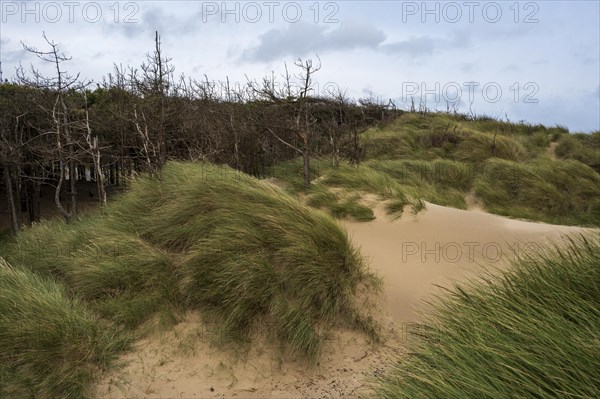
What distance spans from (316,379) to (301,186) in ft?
15.6

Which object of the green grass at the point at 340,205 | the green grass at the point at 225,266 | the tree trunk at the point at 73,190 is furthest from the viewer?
the tree trunk at the point at 73,190

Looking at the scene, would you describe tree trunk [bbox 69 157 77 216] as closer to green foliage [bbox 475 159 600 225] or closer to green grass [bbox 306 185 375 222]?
green grass [bbox 306 185 375 222]

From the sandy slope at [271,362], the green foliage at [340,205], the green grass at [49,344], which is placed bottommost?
the sandy slope at [271,362]

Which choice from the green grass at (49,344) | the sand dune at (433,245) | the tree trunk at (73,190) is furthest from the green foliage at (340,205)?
the tree trunk at (73,190)

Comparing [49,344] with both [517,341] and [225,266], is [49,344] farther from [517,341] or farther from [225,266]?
[517,341]

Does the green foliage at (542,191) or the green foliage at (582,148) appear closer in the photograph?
the green foliage at (542,191)

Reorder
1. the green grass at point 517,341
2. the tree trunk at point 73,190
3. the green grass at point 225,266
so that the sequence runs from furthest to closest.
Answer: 1. the tree trunk at point 73,190
2. the green grass at point 225,266
3. the green grass at point 517,341

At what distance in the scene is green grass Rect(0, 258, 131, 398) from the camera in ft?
11.9

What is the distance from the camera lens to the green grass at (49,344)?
3.63 m

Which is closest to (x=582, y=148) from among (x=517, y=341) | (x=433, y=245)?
(x=433, y=245)

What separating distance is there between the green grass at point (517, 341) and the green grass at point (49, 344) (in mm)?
2523

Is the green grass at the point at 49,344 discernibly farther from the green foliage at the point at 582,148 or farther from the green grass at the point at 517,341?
the green foliage at the point at 582,148

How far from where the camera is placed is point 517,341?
2334mm

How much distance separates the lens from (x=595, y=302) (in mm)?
2562
